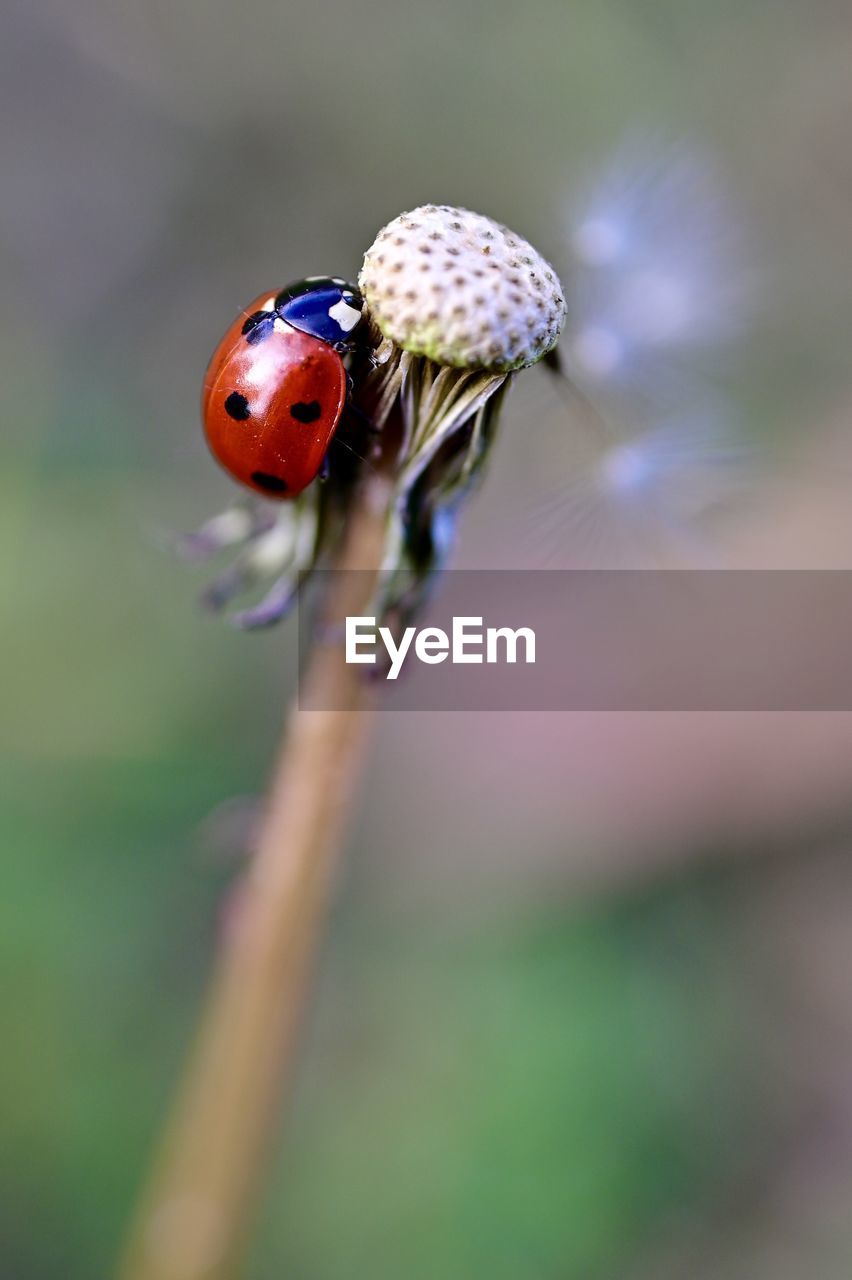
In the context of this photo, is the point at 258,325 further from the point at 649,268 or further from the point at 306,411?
the point at 649,268

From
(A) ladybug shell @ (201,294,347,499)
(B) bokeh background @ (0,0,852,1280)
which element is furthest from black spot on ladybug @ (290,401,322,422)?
(B) bokeh background @ (0,0,852,1280)

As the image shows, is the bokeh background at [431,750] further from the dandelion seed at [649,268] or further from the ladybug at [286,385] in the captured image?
the ladybug at [286,385]

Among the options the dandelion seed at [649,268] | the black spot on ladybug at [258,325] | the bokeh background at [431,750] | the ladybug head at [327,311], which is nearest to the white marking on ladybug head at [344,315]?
the ladybug head at [327,311]

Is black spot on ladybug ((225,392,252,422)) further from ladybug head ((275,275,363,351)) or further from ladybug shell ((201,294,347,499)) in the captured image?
ladybug head ((275,275,363,351))

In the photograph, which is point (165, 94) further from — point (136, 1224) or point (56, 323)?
point (136, 1224)

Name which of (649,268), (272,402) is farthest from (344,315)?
(649,268)

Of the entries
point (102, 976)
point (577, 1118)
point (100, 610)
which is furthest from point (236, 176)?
point (577, 1118)
